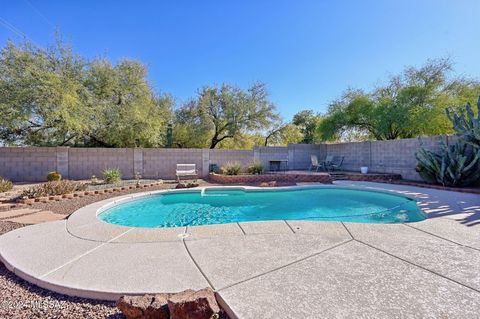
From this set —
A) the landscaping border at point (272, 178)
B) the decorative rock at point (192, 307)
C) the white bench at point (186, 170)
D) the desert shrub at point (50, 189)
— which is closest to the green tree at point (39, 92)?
Result: the desert shrub at point (50, 189)

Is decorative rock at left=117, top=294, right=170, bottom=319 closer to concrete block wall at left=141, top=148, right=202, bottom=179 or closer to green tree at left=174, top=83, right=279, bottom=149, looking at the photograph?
concrete block wall at left=141, top=148, right=202, bottom=179

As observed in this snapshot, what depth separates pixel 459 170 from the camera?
7371 millimetres

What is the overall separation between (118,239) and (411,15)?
11.7m

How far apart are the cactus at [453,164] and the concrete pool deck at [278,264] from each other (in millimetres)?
4471

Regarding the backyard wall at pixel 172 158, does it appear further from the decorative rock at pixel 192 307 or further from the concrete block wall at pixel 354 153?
the decorative rock at pixel 192 307

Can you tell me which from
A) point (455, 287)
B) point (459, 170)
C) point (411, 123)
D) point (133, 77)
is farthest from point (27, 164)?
point (411, 123)

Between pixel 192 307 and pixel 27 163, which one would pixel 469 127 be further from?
pixel 27 163

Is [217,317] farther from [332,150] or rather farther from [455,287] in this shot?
[332,150]

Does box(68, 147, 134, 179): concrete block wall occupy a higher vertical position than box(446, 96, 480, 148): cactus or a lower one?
lower

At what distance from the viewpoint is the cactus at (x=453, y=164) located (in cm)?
737

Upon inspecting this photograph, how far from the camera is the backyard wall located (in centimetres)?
965

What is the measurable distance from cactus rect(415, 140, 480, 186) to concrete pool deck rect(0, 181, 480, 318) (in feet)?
14.7

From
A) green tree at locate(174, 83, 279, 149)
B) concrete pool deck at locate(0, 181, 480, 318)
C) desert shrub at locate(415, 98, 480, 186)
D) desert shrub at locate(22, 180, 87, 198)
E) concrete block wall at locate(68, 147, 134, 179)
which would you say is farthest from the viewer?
green tree at locate(174, 83, 279, 149)

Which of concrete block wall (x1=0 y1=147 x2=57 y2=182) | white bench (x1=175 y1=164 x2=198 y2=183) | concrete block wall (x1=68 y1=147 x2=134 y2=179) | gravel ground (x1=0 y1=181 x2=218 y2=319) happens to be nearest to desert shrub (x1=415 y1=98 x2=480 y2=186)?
white bench (x1=175 y1=164 x2=198 y2=183)
